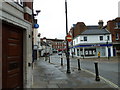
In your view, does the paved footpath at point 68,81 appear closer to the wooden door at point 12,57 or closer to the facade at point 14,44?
the facade at point 14,44

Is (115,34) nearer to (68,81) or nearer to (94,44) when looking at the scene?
(94,44)

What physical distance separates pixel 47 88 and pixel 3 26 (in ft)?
10.8

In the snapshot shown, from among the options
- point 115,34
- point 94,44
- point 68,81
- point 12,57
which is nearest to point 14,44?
point 12,57

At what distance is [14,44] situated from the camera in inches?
184

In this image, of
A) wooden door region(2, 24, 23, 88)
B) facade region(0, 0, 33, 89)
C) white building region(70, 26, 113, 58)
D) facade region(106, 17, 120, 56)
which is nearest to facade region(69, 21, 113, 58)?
white building region(70, 26, 113, 58)

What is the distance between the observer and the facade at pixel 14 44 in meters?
3.98

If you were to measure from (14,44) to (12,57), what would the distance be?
1.56ft

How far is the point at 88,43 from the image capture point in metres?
34.5

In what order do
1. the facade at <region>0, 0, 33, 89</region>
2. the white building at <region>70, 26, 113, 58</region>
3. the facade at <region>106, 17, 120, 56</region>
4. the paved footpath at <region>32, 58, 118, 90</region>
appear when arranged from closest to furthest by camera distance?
the facade at <region>0, 0, 33, 89</region>
the paved footpath at <region>32, 58, 118, 90</region>
the white building at <region>70, 26, 113, 58</region>
the facade at <region>106, 17, 120, 56</region>

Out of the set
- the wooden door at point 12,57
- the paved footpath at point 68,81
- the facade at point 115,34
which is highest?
the facade at point 115,34

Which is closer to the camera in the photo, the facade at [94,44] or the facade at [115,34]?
the facade at [94,44]

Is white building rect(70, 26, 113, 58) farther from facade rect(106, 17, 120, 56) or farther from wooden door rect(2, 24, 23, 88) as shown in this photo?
wooden door rect(2, 24, 23, 88)

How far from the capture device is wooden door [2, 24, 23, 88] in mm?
4066

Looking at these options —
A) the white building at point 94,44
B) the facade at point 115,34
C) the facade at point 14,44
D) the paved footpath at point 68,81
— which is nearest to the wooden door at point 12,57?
the facade at point 14,44
